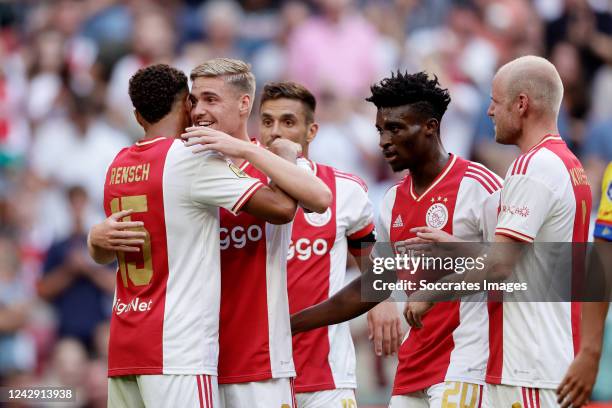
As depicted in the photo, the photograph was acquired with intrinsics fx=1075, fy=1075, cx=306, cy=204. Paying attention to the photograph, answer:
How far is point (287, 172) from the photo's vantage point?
18.6 feet

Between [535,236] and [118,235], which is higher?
[118,235]

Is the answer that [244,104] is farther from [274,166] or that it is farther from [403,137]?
[403,137]

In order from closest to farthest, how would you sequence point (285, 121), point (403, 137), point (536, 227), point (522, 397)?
point (536, 227)
point (522, 397)
point (403, 137)
point (285, 121)

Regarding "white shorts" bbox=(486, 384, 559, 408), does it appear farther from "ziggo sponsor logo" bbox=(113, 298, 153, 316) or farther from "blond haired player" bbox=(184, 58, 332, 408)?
"ziggo sponsor logo" bbox=(113, 298, 153, 316)

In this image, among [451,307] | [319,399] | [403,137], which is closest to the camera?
[451,307]

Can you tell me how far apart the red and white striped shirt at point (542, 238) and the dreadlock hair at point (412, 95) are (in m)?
1.09

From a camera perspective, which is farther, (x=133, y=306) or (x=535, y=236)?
(x=133, y=306)

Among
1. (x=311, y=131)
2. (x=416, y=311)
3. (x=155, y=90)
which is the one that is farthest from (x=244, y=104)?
(x=311, y=131)

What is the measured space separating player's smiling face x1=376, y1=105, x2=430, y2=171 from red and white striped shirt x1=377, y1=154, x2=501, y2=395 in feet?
0.66

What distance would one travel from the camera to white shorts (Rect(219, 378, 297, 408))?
19.6 ft

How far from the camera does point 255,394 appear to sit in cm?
596

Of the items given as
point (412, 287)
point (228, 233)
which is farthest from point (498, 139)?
point (228, 233)

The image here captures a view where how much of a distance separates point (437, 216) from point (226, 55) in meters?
7.78

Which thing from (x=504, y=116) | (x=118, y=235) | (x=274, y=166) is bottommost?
(x=118, y=235)
